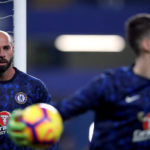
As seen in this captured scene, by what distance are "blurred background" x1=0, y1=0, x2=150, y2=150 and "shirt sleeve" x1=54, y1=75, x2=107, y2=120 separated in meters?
14.4

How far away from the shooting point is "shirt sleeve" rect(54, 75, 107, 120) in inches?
126

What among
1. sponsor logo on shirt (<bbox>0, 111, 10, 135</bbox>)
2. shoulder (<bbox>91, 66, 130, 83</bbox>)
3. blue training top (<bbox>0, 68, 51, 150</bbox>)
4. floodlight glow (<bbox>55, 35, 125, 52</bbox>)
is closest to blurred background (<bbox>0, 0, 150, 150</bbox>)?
floodlight glow (<bbox>55, 35, 125, 52</bbox>)

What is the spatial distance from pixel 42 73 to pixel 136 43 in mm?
14747

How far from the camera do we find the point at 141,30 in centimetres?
329

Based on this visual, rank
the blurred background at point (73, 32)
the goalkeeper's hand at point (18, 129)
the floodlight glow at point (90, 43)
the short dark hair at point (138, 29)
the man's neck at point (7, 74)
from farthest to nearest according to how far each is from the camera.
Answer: the floodlight glow at point (90, 43) → the blurred background at point (73, 32) → the man's neck at point (7, 74) → the short dark hair at point (138, 29) → the goalkeeper's hand at point (18, 129)

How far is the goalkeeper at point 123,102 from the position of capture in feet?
10.6

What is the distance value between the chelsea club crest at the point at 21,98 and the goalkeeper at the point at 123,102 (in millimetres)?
1648

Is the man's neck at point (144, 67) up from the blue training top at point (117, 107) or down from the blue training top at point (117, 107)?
up

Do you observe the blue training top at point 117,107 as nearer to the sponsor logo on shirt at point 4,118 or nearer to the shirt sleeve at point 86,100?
the shirt sleeve at point 86,100

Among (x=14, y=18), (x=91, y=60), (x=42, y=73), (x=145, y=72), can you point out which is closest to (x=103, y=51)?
(x=91, y=60)

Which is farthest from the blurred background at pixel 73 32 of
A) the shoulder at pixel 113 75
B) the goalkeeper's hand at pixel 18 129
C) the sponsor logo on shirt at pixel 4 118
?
the goalkeeper's hand at pixel 18 129

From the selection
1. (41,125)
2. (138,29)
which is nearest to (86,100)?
(41,125)

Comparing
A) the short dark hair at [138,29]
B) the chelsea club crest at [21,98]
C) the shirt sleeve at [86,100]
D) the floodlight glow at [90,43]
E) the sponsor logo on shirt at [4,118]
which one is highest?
the short dark hair at [138,29]

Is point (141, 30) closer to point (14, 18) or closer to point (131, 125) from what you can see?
point (131, 125)
